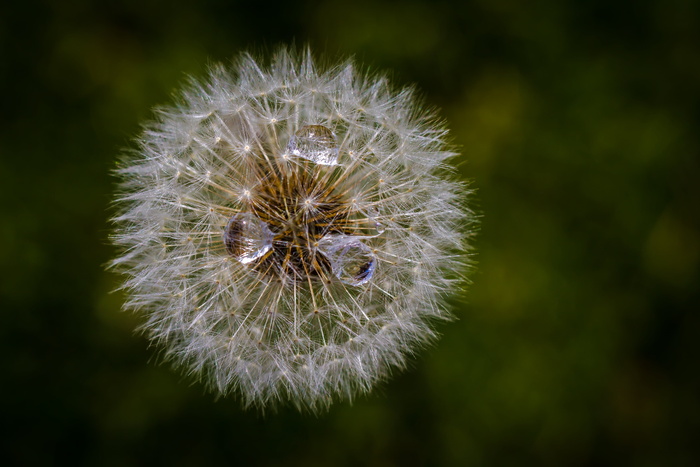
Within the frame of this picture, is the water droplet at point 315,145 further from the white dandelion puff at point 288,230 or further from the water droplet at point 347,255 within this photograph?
the water droplet at point 347,255

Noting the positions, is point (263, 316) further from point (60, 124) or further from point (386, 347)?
point (60, 124)

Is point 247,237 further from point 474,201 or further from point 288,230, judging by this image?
point 474,201

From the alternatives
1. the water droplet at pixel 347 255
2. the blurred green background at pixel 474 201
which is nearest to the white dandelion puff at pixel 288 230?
the water droplet at pixel 347 255

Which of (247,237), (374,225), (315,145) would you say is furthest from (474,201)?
(247,237)

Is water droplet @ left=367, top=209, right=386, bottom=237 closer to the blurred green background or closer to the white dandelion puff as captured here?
the white dandelion puff

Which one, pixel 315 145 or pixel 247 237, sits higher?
pixel 315 145

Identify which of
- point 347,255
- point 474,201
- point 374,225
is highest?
point 474,201

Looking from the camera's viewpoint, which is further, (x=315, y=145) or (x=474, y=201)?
(x=474, y=201)
